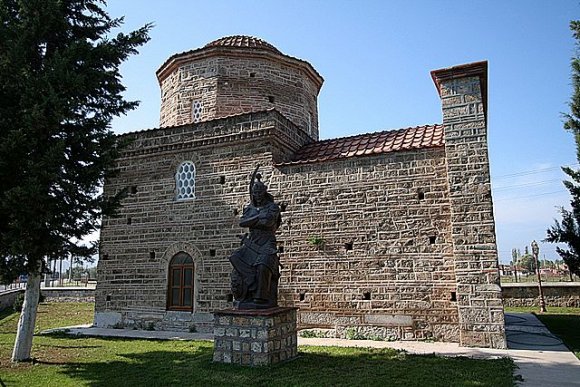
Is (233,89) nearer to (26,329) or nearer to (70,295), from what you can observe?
(26,329)

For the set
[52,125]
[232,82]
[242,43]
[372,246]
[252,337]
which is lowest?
[252,337]

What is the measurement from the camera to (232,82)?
13758mm

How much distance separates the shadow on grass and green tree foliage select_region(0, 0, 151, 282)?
218 cm

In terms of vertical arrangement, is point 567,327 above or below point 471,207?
below

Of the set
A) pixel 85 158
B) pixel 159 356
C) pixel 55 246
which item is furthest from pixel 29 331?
pixel 85 158

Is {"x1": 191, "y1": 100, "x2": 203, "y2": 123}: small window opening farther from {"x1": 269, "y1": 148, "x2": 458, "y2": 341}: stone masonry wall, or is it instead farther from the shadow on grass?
the shadow on grass

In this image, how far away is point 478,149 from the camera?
8930mm

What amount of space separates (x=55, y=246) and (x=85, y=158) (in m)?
1.67

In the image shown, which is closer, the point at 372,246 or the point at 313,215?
the point at 372,246

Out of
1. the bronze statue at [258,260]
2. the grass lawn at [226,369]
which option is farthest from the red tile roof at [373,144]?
the grass lawn at [226,369]

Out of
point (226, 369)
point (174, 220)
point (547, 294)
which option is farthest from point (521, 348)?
point (547, 294)

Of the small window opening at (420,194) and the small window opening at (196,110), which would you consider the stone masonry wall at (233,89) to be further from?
the small window opening at (420,194)

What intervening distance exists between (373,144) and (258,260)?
5105 millimetres

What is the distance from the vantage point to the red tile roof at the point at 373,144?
9984mm
